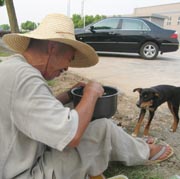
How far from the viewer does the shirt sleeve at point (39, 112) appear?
1.67 m

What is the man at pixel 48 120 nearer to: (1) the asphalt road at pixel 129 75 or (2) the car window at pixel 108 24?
(1) the asphalt road at pixel 129 75

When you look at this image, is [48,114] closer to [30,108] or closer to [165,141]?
[30,108]

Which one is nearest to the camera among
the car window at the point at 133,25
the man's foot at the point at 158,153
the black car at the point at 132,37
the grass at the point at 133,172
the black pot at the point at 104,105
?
the black pot at the point at 104,105

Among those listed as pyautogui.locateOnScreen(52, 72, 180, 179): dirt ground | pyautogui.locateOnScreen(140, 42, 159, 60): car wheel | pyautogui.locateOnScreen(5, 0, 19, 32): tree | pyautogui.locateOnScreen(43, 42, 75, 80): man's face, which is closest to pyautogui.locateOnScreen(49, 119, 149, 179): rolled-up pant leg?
pyautogui.locateOnScreen(43, 42, 75, 80): man's face

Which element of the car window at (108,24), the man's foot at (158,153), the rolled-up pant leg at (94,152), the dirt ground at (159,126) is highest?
the rolled-up pant leg at (94,152)

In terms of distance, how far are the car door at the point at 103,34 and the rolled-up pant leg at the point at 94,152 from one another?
31.0ft

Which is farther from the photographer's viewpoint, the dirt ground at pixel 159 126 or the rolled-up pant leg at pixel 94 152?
the dirt ground at pixel 159 126

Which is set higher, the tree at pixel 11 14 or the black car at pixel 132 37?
the tree at pixel 11 14

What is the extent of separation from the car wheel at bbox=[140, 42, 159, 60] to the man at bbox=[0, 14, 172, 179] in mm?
9387

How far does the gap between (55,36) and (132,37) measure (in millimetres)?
9968

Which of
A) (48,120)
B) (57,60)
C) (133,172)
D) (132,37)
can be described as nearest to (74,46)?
(57,60)

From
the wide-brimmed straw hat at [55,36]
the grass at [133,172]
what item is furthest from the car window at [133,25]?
the wide-brimmed straw hat at [55,36]

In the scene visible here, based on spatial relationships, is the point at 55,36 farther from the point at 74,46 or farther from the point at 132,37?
the point at 132,37

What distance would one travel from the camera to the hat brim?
1.98 metres
